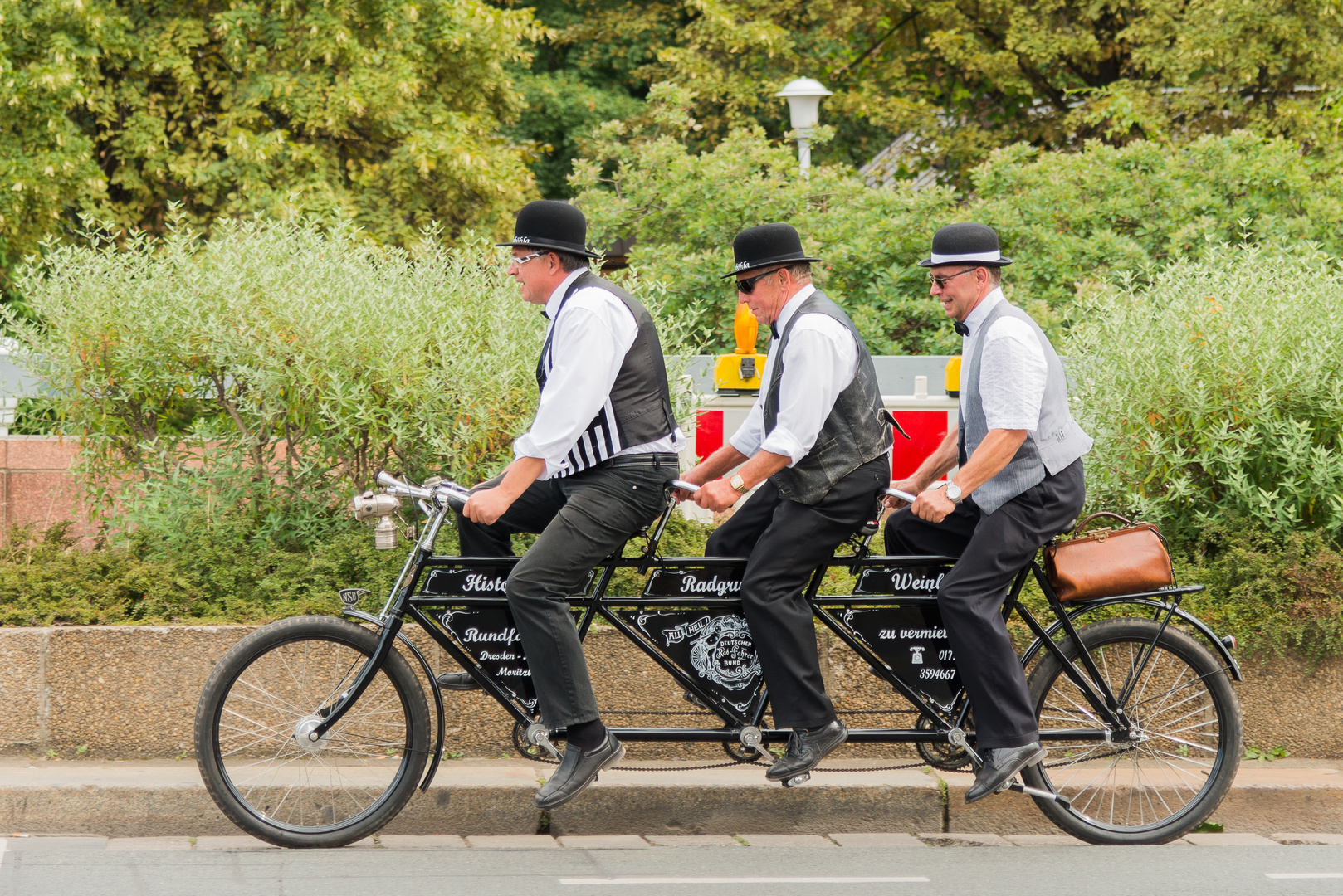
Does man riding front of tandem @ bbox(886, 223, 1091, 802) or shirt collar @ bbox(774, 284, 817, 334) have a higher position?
shirt collar @ bbox(774, 284, 817, 334)

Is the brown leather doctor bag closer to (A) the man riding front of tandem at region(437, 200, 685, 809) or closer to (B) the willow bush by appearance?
(A) the man riding front of tandem at region(437, 200, 685, 809)

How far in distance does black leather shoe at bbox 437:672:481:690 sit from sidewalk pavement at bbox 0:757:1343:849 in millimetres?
464

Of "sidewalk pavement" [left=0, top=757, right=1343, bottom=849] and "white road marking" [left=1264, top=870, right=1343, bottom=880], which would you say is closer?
"white road marking" [left=1264, top=870, right=1343, bottom=880]

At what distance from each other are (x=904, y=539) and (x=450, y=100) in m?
13.3

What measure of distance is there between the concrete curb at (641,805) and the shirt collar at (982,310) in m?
1.70

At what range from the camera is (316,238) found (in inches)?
247

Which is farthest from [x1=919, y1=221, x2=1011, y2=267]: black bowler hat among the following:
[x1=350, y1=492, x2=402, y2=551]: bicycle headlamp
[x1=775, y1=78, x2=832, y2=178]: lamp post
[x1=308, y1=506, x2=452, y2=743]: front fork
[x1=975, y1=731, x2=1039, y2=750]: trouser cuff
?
[x1=775, y1=78, x2=832, y2=178]: lamp post

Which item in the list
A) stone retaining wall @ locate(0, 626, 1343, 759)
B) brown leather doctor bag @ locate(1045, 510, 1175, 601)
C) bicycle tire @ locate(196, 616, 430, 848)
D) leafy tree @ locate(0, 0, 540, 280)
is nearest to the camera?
bicycle tire @ locate(196, 616, 430, 848)

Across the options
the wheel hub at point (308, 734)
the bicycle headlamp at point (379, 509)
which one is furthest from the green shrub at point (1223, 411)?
the wheel hub at point (308, 734)

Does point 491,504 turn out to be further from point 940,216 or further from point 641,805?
point 940,216

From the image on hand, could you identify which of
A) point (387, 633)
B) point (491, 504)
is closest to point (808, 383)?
point (491, 504)

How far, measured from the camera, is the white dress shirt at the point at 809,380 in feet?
13.7

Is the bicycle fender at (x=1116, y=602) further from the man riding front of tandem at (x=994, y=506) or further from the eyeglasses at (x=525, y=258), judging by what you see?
the eyeglasses at (x=525, y=258)

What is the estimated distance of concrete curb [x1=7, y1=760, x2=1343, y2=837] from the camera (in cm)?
479
